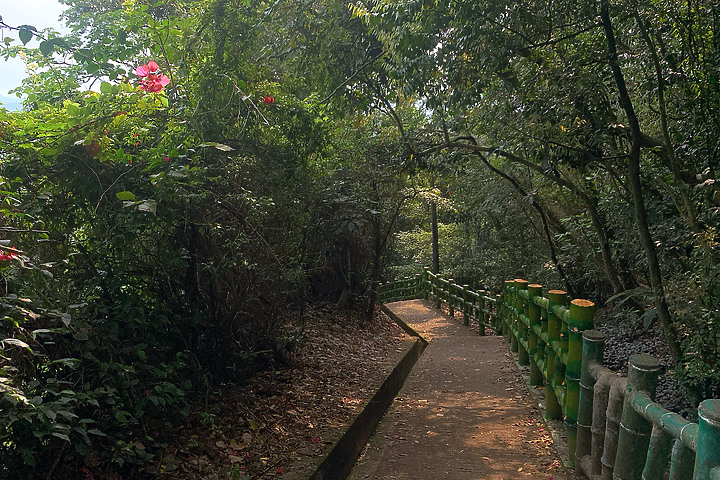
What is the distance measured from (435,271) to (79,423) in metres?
17.1

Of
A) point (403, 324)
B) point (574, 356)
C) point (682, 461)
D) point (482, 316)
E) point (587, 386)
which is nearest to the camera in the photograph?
point (682, 461)

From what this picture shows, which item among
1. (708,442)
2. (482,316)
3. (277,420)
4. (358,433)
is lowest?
(358,433)

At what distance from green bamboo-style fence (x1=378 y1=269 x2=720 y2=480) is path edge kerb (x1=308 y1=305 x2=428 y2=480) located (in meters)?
1.78

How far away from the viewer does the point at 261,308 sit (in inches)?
213

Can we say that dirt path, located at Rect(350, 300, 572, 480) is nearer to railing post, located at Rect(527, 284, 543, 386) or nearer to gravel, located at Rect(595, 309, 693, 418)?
railing post, located at Rect(527, 284, 543, 386)

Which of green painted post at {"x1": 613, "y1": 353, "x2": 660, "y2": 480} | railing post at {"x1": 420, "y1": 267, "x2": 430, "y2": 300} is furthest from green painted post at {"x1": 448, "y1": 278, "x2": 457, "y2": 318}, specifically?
green painted post at {"x1": 613, "y1": 353, "x2": 660, "y2": 480}

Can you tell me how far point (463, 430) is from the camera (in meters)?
5.15

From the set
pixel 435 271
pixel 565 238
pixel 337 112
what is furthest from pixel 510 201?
pixel 435 271

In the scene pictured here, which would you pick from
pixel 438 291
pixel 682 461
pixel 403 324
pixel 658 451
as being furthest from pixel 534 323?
pixel 438 291

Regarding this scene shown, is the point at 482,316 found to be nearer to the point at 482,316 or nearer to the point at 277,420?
the point at 482,316

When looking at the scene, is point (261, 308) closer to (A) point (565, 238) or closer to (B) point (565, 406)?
(B) point (565, 406)

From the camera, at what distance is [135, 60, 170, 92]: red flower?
3.97 metres

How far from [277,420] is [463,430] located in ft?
5.87

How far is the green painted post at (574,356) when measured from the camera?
138 inches
